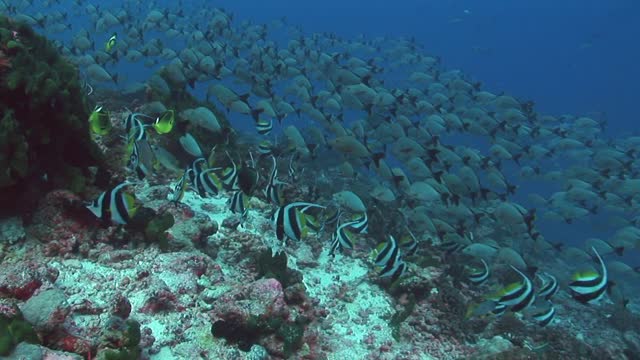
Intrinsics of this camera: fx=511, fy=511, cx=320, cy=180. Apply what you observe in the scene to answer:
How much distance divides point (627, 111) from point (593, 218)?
77.7 meters

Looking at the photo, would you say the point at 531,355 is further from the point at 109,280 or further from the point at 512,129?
the point at 512,129

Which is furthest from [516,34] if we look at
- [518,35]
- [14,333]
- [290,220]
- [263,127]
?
[14,333]

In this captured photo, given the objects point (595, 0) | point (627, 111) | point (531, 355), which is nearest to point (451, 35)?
point (595, 0)

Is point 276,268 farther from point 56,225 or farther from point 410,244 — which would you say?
point 56,225

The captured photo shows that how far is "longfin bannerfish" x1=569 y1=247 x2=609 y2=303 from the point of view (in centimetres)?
582

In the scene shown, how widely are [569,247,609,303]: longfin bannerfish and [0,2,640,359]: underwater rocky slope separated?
0.08ft

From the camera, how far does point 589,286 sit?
231 inches

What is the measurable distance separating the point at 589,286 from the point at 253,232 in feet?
16.6

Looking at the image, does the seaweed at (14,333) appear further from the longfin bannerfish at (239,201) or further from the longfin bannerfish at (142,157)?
the longfin bannerfish at (239,201)

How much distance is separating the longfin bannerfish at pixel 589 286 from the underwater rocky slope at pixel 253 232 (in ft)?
0.08

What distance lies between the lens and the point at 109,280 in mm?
5605

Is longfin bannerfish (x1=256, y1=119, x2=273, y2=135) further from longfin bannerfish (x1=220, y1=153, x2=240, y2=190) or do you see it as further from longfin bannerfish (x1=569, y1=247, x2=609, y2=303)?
longfin bannerfish (x1=569, y1=247, x2=609, y2=303)

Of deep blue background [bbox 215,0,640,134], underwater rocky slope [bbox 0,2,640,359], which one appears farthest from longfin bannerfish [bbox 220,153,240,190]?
deep blue background [bbox 215,0,640,134]

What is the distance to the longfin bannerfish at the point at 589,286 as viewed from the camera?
5.82 m
